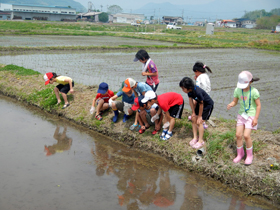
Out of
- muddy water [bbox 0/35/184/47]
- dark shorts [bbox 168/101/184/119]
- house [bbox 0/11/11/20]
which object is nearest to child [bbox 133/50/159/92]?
dark shorts [bbox 168/101/184/119]

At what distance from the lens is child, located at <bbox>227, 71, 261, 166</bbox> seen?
4.09 m

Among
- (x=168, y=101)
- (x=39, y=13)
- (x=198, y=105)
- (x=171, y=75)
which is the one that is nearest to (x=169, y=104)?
(x=168, y=101)

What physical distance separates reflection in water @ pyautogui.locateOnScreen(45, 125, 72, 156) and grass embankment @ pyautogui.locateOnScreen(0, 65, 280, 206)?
0.66m

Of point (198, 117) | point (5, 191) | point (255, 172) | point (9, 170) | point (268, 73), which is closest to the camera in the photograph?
point (5, 191)

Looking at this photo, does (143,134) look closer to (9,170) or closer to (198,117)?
(198,117)

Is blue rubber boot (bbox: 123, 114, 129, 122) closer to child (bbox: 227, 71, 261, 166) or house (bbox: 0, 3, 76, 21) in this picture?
child (bbox: 227, 71, 261, 166)

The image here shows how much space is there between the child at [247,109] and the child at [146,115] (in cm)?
154

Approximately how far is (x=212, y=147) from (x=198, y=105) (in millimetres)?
731

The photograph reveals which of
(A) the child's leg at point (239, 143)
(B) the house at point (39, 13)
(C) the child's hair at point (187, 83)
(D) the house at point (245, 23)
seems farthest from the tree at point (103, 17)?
(A) the child's leg at point (239, 143)

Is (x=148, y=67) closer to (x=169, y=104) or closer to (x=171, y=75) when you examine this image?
(x=169, y=104)

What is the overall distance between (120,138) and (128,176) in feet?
4.71

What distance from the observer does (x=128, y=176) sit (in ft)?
14.5

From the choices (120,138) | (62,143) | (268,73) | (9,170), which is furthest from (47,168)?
(268,73)

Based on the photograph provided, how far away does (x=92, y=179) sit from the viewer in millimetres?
4242
